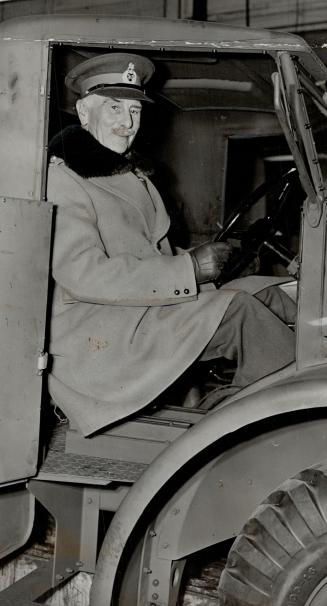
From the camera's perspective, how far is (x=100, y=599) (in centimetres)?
241

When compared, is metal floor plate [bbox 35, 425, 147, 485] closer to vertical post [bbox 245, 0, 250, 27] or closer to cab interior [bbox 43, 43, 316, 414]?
cab interior [bbox 43, 43, 316, 414]

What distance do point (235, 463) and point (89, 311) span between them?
2.30 feet

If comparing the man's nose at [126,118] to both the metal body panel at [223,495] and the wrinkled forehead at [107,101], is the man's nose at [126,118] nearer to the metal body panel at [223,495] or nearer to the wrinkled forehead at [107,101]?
the wrinkled forehead at [107,101]

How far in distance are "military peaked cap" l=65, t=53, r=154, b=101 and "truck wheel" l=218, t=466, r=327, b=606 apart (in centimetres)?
147

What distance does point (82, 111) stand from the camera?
297cm

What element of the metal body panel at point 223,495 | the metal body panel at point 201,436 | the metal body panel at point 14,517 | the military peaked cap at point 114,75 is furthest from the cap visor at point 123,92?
the metal body panel at point 14,517

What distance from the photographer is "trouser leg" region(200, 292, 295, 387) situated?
248 cm

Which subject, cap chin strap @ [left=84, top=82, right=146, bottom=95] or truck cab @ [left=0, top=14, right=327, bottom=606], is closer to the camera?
truck cab @ [left=0, top=14, right=327, bottom=606]

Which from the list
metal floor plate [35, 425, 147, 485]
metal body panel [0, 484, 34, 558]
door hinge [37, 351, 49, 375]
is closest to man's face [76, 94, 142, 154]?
door hinge [37, 351, 49, 375]

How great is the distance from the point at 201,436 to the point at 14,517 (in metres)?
0.88

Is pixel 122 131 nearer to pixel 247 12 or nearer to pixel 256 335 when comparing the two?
pixel 247 12

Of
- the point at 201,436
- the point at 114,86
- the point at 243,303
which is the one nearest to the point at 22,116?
the point at 114,86

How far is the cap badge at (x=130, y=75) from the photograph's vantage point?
8.82 feet

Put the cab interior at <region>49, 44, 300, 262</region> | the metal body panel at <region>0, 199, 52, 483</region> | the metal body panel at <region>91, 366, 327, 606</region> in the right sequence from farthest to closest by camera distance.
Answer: the cab interior at <region>49, 44, 300, 262</region>
the metal body panel at <region>0, 199, 52, 483</region>
the metal body panel at <region>91, 366, 327, 606</region>
